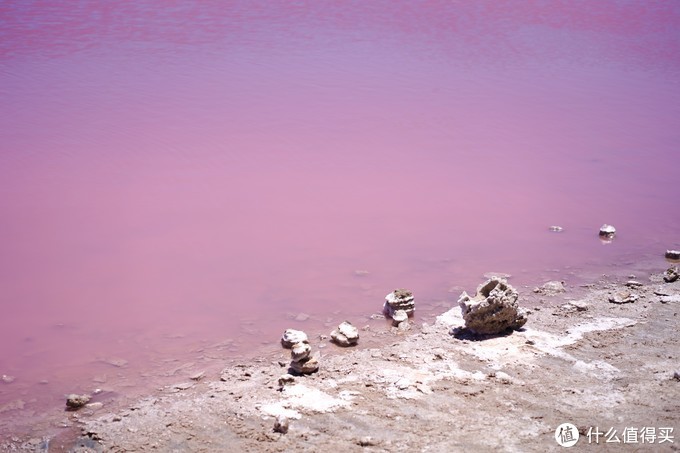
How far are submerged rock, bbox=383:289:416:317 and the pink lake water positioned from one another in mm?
218

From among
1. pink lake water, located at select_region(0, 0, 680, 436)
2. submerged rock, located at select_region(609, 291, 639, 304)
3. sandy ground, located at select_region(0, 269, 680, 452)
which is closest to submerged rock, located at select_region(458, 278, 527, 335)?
sandy ground, located at select_region(0, 269, 680, 452)

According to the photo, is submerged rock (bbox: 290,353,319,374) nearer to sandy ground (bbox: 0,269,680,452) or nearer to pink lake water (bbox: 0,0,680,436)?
sandy ground (bbox: 0,269,680,452)

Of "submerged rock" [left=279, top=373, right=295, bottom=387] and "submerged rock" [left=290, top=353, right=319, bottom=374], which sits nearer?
"submerged rock" [left=279, top=373, right=295, bottom=387]

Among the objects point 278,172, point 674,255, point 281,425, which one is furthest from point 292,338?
point 674,255

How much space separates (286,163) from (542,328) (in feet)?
14.1

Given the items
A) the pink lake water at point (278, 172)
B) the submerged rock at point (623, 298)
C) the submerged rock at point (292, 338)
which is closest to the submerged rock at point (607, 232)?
the pink lake water at point (278, 172)

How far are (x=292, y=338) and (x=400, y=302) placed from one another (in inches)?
40.8

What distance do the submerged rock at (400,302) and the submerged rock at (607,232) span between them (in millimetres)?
2876

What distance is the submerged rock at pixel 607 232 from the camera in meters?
7.48

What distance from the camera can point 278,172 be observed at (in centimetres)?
850

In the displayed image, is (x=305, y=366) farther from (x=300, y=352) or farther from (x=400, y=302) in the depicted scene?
(x=400, y=302)

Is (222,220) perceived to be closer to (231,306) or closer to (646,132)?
(231,306)

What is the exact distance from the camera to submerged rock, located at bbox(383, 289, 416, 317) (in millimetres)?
5746

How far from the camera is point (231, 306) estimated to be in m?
5.96
